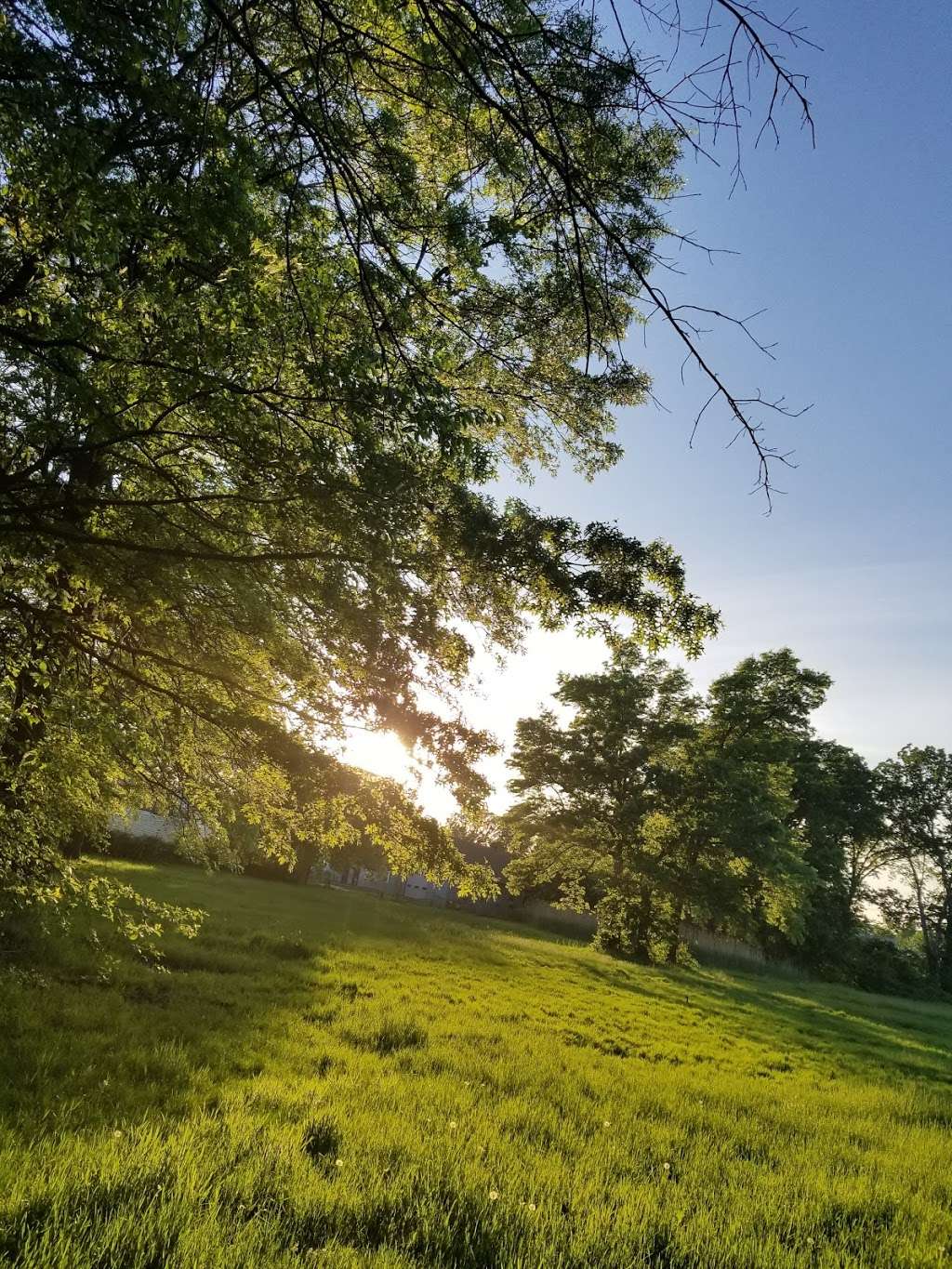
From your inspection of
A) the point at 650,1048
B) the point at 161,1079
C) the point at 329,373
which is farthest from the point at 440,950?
the point at 329,373

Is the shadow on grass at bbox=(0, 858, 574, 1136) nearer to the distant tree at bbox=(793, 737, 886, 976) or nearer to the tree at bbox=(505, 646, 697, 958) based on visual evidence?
the tree at bbox=(505, 646, 697, 958)

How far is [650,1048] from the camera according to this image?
10.5 m

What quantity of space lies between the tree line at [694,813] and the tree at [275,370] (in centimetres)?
974

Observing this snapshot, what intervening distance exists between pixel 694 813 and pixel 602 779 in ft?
19.3

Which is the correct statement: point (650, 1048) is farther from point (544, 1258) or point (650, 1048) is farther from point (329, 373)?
point (329, 373)

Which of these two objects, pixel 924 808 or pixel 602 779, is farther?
pixel 924 808

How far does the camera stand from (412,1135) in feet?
15.6

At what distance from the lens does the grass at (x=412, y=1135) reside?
329 centimetres

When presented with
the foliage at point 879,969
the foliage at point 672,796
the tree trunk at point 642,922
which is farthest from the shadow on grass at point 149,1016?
the foliage at point 879,969

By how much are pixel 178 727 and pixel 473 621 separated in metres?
3.54

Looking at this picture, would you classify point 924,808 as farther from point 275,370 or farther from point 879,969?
point 275,370

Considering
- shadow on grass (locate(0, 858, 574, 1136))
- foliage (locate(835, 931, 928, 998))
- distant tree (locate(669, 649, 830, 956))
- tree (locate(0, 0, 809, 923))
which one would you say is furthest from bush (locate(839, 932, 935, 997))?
Answer: tree (locate(0, 0, 809, 923))

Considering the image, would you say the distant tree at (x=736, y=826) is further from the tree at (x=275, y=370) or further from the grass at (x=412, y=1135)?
the tree at (x=275, y=370)

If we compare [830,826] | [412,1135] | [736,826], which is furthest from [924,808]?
[412,1135]
